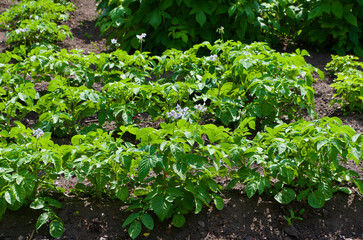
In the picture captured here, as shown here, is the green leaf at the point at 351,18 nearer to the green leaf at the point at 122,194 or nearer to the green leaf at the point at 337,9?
the green leaf at the point at 337,9

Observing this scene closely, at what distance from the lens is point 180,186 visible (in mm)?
2828

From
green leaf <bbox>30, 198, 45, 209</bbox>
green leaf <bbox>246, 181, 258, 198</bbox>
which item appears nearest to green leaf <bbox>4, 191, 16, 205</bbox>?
green leaf <bbox>30, 198, 45, 209</bbox>

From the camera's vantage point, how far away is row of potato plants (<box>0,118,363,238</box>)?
2.63 m

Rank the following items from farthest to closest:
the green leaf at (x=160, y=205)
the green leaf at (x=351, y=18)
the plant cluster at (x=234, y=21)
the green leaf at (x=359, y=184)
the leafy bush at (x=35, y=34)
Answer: the green leaf at (x=351, y=18)
the leafy bush at (x=35, y=34)
the plant cluster at (x=234, y=21)
the green leaf at (x=359, y=184)
the green leaf at (x=160, y=205)

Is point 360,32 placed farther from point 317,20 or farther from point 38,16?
point 38,16

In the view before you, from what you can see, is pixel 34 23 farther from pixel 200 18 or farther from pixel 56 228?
pixel 56 228

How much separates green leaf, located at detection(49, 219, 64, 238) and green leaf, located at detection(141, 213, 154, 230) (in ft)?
1.71

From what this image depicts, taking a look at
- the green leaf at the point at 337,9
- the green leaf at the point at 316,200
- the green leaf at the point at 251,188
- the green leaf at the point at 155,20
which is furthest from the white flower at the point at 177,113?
the green leaf at the point at 337,9

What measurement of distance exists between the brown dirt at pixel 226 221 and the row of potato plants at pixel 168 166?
0.08m

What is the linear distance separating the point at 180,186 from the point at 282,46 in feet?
13.0

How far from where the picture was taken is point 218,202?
9.53ft

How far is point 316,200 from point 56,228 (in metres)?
1.74

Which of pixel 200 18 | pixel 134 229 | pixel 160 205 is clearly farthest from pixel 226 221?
pixel 200 18

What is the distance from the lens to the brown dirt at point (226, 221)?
2.79m
